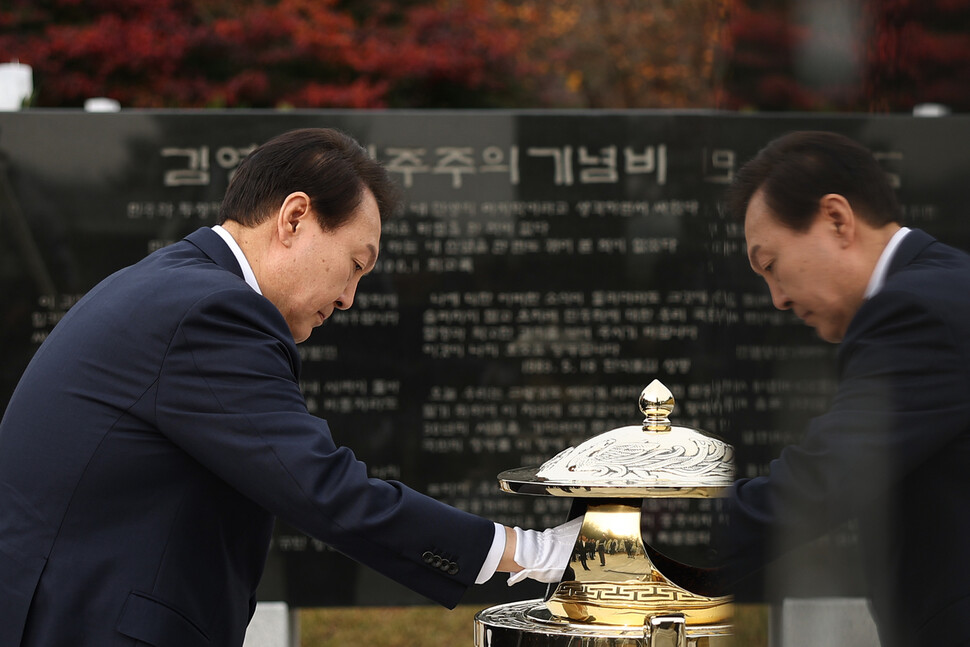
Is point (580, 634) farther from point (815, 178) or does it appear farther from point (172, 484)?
point (815, 178)

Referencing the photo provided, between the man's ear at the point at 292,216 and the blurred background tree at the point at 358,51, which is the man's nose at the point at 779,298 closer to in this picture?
the man's ear at the point at 292,216

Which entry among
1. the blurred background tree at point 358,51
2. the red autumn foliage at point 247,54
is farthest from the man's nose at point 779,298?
the red autumn foliage at point 247,54

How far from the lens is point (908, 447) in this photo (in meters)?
0.81

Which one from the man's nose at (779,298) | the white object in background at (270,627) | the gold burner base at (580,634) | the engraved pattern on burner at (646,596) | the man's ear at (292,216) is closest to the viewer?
the man's nose at (779,298)

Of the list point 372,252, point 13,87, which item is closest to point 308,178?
point 372,252

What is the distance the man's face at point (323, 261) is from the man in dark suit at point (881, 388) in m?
1.25

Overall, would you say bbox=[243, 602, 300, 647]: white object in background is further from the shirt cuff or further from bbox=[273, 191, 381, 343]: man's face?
the shirt cuff

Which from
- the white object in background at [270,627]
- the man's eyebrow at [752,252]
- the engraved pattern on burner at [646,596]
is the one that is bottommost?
the white object in background at [270,627]

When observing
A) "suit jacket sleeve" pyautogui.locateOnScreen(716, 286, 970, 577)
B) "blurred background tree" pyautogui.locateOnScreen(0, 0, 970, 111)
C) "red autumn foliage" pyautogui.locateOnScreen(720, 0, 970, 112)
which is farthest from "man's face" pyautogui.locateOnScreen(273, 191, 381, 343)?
"blurred background tree" pyautogui.locateOnScreen(0, 0, 970, 111)

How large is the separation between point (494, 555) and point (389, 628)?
5244 millimetres

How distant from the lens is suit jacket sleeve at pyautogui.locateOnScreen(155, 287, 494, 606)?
1.76 m

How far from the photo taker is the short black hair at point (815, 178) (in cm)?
86

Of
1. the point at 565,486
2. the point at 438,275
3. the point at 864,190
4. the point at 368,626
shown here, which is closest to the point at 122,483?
the point at 565,486

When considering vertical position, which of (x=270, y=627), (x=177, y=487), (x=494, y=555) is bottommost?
(x=270, y=627)
